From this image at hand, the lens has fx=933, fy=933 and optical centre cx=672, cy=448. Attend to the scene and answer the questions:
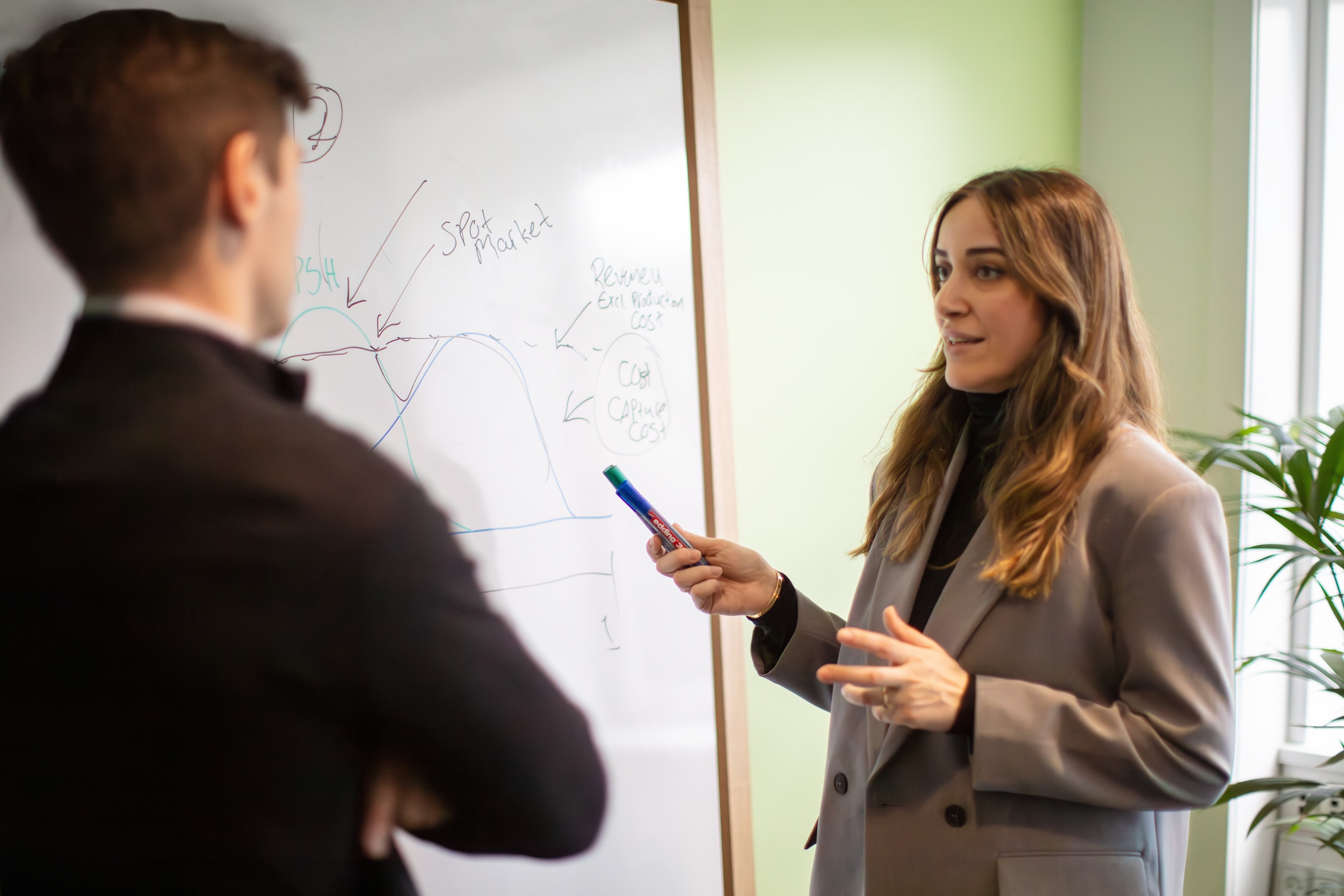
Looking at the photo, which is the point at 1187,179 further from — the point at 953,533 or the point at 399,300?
the point at 399,300

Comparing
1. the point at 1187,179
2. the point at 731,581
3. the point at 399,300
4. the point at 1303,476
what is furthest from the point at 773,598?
the point at 1187,179

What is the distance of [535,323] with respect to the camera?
1.22 metres

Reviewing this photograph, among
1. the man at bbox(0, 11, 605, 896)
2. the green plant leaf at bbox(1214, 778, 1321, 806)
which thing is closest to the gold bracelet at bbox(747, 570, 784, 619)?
the man at bbox(0, 11, 605, 896)

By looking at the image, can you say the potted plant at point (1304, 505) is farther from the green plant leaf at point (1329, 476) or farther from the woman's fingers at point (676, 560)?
the woman's fingers at point (676, 560)

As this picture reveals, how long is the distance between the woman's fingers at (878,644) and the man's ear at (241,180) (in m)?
0.57

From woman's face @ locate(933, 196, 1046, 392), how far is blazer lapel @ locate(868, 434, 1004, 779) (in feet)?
0.54

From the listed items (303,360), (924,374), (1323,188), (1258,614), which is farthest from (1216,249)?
(303,360)

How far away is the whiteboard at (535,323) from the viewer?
40.3 inches

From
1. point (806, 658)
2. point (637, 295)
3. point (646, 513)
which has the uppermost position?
point (637, 295)

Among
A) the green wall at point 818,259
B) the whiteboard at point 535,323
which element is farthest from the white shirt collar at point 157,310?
the green wall at point 818,259

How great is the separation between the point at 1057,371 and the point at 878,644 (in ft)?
1.22

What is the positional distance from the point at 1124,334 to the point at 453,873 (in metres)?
0.98

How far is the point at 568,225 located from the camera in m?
1.27

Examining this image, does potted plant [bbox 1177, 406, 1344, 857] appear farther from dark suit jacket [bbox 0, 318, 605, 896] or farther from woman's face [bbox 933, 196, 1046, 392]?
dark suit jacket [bbox 0, 318, 605, 896]
